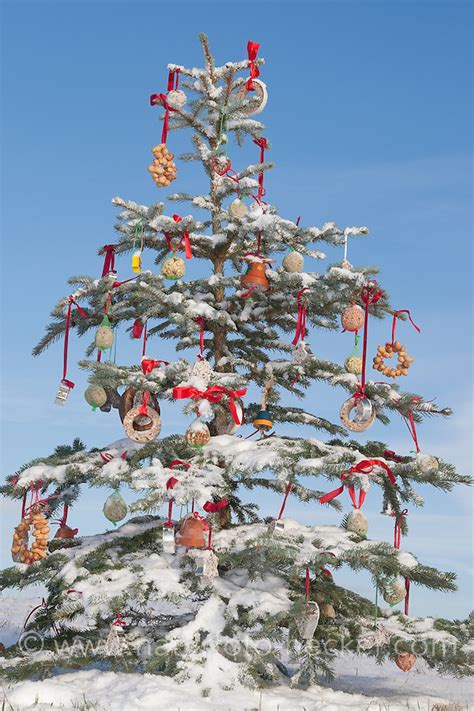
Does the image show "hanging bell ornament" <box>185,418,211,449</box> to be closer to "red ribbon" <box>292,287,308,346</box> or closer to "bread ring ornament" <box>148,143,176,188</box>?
"red ribbon" <box>292,287,308,346</box>

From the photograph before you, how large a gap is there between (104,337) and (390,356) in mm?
3459

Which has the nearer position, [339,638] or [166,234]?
[339,638]

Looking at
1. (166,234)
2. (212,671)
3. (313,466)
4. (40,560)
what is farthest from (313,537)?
(166,234)

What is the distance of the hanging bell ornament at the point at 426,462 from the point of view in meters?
9.25

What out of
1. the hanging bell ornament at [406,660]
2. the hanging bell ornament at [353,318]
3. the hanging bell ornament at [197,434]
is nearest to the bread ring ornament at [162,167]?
the hanging bell ornament at [353,318]

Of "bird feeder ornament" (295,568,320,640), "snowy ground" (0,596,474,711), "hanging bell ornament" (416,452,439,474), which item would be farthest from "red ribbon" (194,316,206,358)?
"snowy ground" (0,596,474,711)

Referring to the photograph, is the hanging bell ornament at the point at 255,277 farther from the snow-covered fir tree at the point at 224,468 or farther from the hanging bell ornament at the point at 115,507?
the hanging bell ornament at the point at 115,507

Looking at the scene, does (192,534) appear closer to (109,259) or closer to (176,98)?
(109,259)

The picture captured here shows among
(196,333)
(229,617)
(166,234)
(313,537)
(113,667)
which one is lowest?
(113,667)

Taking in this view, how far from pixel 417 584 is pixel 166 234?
506 centimetres

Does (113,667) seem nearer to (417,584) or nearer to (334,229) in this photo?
(417,584)

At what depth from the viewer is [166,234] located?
1046cm

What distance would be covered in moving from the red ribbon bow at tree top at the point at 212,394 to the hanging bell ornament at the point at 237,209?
230 centimetres

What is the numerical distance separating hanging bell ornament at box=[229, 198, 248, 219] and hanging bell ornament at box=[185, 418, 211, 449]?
2.74 meters
